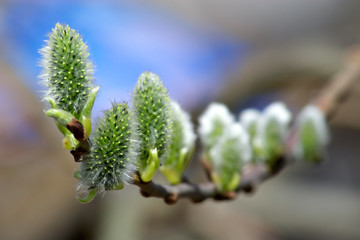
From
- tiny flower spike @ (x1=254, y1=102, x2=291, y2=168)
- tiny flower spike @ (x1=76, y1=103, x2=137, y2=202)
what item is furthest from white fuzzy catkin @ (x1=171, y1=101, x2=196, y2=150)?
tiny flower spike @ (x1=254, y1=102, x2=291, y2=168)

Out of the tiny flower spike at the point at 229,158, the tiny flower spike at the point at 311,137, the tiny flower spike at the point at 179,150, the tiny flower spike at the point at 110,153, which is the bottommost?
the tiny flower spike at the point at 110,153

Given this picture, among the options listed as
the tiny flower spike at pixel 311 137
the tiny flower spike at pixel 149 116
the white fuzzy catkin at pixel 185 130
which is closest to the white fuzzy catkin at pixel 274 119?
the tiny flower spike at pixel 311 137

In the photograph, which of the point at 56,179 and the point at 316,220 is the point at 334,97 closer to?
the point at 56,179

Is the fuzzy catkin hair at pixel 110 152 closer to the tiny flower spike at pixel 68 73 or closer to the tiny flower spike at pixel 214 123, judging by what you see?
the tiny flower spike at pixel 68 73

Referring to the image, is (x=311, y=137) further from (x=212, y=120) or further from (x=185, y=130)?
(x=185, y=130)

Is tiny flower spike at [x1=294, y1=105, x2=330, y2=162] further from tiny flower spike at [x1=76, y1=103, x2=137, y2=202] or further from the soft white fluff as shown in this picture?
tiny flower spike at [x1=76, y1=103, x2=137, y2=202]

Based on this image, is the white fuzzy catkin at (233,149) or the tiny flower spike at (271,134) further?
the tiny flower spike at (271,134)
